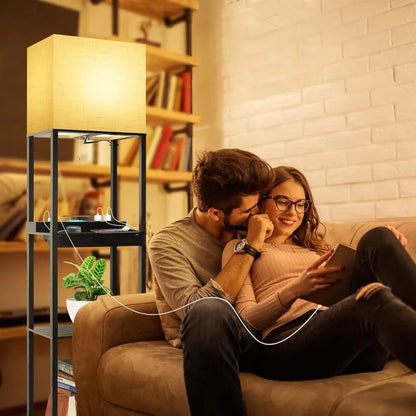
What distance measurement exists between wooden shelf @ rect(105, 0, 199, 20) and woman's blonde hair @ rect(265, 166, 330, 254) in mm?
1736

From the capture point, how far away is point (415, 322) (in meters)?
1.24

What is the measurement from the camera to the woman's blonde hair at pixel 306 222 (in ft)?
6.30

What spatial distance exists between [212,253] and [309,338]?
509 millimetres

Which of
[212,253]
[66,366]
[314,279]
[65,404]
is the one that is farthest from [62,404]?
[314,279]

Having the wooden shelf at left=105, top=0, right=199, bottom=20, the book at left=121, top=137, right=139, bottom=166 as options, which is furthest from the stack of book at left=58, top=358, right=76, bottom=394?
the wooden shelf at left=105, top=0, right=199, bottom=20

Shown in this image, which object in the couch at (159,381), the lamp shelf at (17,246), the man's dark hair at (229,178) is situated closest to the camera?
the couch at (159,381)

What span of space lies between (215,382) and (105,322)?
0.61 meters

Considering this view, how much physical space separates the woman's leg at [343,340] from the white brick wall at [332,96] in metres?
1.13

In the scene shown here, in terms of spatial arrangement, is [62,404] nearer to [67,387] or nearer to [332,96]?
[67,387]

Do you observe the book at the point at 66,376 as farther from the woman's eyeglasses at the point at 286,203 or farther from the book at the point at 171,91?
the book at the point at 171,91

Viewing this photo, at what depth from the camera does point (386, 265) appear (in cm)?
146

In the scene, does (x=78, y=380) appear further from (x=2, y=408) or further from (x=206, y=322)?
(x=2, y=408)

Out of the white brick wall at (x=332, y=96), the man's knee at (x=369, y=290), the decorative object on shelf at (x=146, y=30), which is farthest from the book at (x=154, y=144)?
the man's knee at (x=369, y=290)

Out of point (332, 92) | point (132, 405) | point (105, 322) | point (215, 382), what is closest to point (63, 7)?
point (332, 92)
